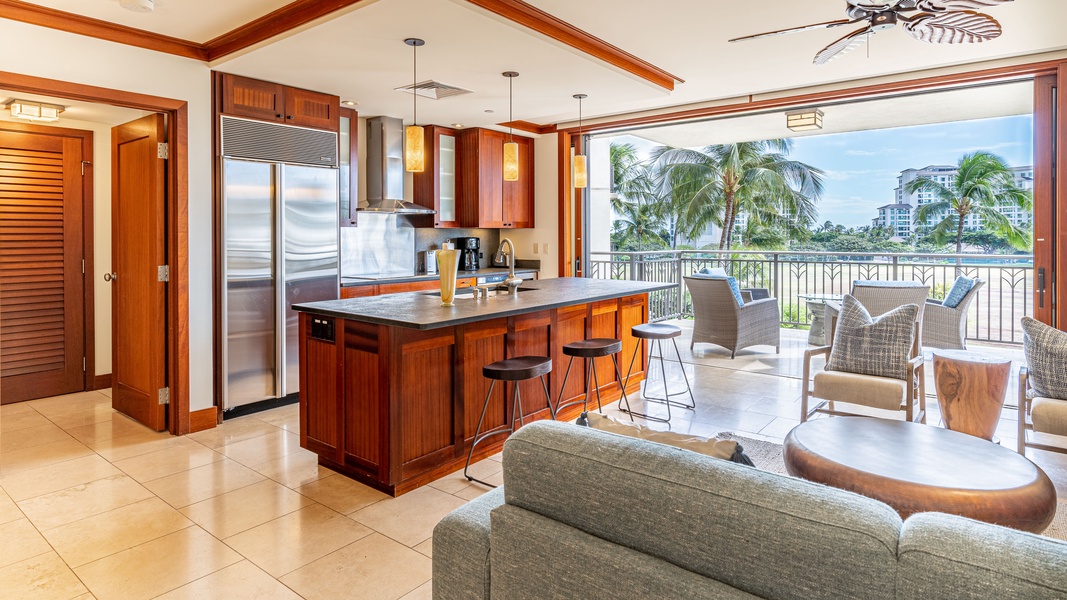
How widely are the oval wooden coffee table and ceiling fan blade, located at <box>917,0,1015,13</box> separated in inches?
69.2

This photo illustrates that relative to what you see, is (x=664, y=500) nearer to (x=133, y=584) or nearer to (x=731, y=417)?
(x=133, y=584)

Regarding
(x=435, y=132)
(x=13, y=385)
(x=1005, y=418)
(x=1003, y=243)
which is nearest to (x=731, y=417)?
(x=1005, y=418)

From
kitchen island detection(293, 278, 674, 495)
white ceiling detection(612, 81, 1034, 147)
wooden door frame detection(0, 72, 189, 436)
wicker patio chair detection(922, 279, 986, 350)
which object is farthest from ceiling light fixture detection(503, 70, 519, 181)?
wicker patio chair detection(922, 279, 986, 350)

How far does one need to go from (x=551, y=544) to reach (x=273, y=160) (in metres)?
4.06

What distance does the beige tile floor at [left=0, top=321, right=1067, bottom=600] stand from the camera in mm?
2334

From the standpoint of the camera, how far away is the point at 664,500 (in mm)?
1142

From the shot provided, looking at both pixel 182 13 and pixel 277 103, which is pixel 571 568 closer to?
pixel 182 13

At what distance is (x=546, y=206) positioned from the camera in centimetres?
708

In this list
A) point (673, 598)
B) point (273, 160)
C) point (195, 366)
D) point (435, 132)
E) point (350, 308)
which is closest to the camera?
point (673, 598)

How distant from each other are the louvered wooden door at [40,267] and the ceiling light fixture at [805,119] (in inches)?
241

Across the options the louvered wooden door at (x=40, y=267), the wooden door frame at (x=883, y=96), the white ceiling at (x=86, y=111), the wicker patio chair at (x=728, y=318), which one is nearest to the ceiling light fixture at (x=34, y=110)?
the white ceiling at (x=86, y=111)

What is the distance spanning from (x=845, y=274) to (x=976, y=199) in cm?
395

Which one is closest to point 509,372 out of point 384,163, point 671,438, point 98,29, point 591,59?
point 671,438

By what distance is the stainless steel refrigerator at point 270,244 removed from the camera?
434 centimetres
